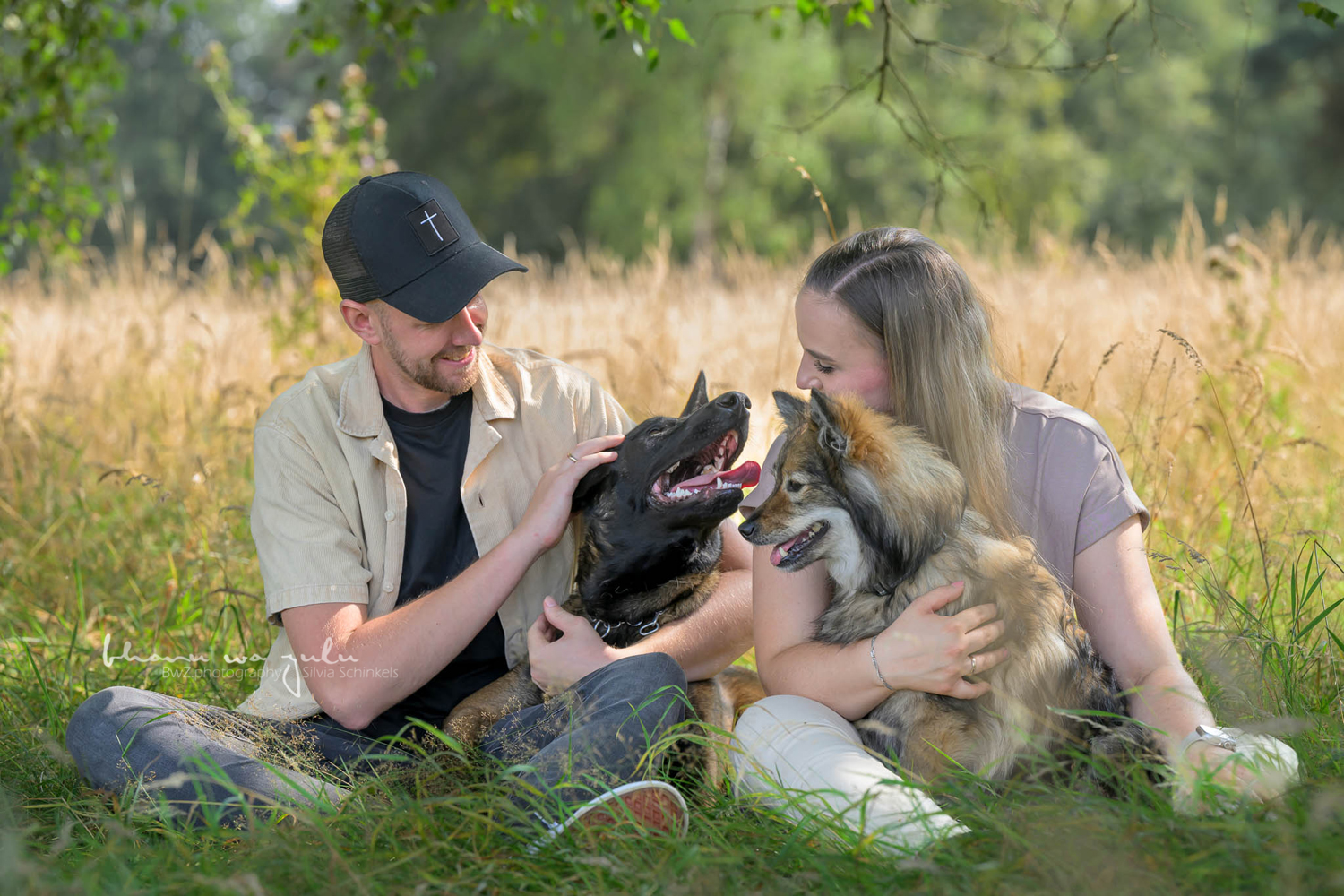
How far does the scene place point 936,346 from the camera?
271 centimetres

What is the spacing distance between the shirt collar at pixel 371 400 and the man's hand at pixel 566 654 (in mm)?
711

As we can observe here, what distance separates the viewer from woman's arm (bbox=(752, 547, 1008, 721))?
2.44m

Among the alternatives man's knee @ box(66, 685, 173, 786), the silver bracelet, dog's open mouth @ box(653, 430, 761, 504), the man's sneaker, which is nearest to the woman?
the silver bracelet

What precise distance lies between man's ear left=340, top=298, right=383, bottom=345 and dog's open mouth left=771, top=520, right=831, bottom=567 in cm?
148

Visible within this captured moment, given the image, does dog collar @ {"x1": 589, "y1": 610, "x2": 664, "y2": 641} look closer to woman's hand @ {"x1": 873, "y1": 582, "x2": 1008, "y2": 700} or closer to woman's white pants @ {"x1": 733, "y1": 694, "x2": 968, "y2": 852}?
woman's white pants @ {"x1": 733, "y1": 694, "x2": 968, "y2": 852}

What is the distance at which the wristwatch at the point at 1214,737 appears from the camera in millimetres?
2340

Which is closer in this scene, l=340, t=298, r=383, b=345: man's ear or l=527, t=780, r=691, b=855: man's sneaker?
l=527, t=780, r=691, b=855: man's sneaker

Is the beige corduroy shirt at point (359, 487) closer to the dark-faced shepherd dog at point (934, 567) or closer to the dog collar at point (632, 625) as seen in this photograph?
the dog collar at point (632, 625)

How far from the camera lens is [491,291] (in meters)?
9.34

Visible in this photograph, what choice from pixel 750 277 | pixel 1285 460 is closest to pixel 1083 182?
pixel 750 277

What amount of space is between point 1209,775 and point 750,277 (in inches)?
267

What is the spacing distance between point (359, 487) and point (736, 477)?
3.87 feet

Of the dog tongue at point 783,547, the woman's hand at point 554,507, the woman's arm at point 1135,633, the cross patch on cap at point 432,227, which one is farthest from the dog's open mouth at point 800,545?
the cross patch on cap at point 432,227

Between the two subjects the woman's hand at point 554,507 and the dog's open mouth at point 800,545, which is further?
the woman's hand at point 554,507
